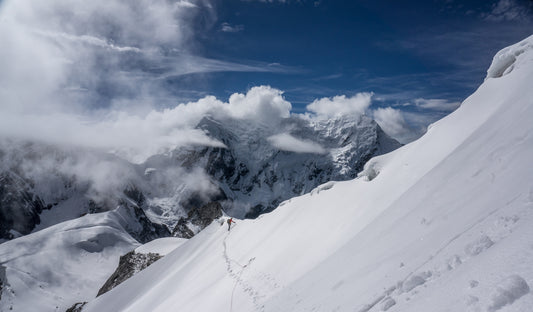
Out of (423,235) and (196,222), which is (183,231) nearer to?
(196,222)

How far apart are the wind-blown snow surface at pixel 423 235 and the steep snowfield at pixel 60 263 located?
139504 mm

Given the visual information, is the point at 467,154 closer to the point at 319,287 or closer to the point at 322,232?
the point at 319,287

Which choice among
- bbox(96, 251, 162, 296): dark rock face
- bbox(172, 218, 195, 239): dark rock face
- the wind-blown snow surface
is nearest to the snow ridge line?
the wind-blown snow surface

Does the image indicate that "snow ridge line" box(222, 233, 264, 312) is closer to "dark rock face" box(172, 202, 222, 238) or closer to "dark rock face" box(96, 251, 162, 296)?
"dark rock face" box(96, 251, 162, 296)

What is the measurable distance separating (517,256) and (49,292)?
17535 centimetres

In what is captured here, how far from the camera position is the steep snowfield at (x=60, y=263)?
5039 inches

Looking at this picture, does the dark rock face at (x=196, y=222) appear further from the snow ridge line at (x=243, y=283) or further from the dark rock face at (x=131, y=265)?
the snow ridge line at (x=243, y=283)

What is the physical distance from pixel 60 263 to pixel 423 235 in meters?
193

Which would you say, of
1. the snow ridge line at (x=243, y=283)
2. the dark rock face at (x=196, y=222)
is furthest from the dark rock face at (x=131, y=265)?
the dark rock face at (x=196, y=222)

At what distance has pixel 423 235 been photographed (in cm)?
945

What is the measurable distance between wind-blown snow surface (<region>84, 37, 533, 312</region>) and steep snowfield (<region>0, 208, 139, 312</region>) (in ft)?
458

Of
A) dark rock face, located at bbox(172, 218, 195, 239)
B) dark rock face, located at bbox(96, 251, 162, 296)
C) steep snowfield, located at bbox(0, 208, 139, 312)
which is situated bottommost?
steep snowfield, located at bbox(0, 208, 139, 312)

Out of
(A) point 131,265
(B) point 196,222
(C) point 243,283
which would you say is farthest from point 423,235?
(B) point 196,222

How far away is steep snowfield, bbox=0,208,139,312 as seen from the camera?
420 feet
